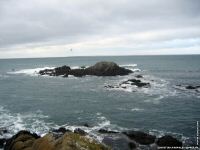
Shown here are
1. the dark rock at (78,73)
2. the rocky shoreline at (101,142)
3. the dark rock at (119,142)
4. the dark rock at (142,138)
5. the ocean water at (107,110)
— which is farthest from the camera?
the dark rock at (78,73)

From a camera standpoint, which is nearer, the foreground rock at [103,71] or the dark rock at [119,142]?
the dark rock at [119,142]

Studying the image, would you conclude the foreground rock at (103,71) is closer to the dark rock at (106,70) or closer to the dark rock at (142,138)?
the dark rock at (106,70)

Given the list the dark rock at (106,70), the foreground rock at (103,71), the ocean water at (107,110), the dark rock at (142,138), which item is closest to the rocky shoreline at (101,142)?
the dark rock at (142,138)

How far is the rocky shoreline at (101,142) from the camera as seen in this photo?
1358 centimetres

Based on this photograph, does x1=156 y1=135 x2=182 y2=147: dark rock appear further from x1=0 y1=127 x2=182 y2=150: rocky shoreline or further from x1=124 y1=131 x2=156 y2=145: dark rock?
x1=124 y1=131 x2=156 y2=145: dark rock

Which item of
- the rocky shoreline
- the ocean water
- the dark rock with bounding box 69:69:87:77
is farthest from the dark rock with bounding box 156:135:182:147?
the dark rock with bounding box 69:69:87:77

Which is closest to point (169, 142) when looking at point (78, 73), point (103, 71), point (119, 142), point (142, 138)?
point (142, 138)

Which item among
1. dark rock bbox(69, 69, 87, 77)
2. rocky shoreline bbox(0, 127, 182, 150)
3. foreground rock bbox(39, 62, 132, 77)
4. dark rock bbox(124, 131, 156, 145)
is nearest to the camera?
rocky shoreline bbox(0, 127, 182, 150)

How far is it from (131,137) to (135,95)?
23.9 meters

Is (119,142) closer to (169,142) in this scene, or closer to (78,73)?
(169,142)

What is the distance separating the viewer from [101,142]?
83.4ft

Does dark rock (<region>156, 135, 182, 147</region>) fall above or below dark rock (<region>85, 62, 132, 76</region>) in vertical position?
below

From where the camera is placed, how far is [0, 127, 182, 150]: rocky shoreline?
13.6m

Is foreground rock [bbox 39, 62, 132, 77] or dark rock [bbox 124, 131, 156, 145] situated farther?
foreground rock [bbox 39, 62, 132, 77]
